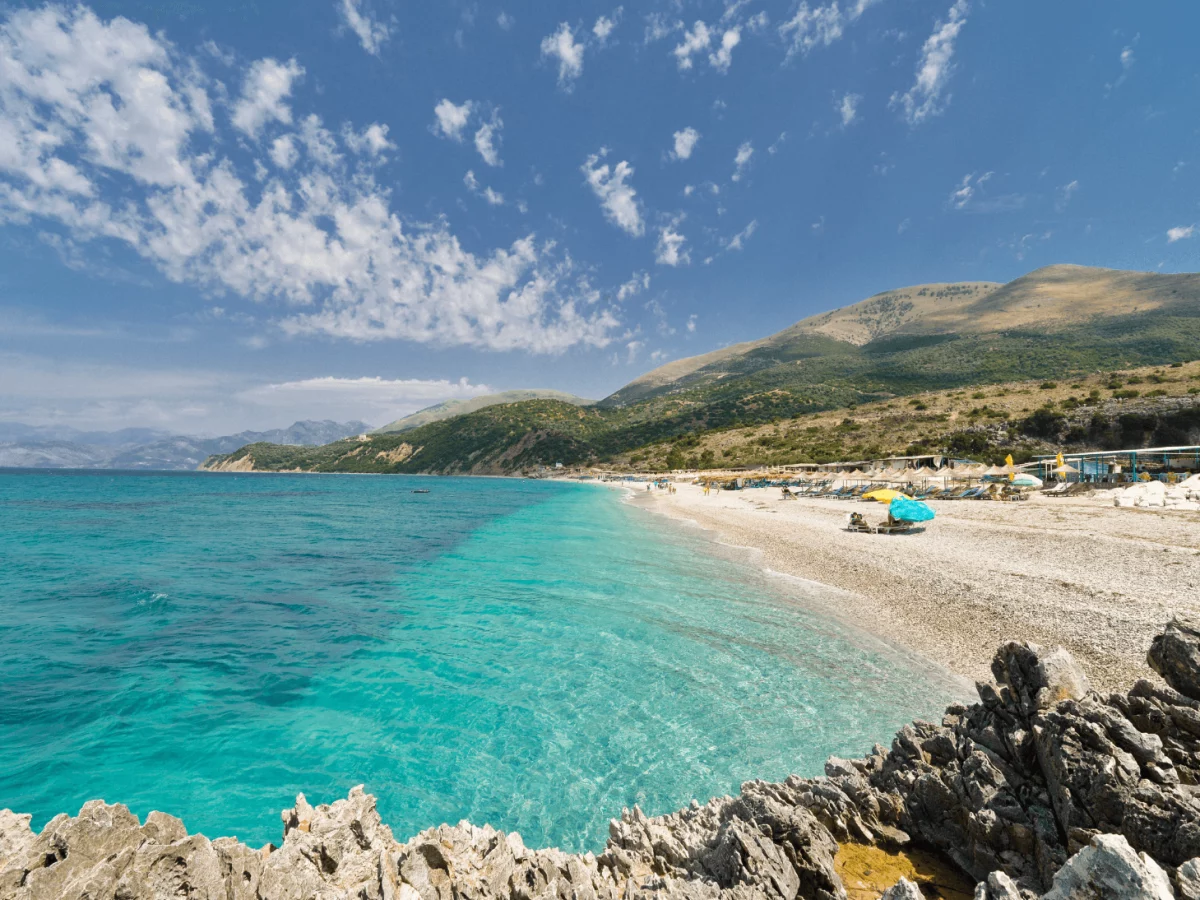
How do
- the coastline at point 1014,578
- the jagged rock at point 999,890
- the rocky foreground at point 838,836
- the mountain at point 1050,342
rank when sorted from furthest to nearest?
the mountain at point 1050,342
the coastline at point 1014,578
the rocky foreground at point 838,836
the jagged rock at point 999,890

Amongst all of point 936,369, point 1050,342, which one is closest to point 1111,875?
point 936,369

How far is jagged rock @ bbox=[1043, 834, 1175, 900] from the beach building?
48.1 metres

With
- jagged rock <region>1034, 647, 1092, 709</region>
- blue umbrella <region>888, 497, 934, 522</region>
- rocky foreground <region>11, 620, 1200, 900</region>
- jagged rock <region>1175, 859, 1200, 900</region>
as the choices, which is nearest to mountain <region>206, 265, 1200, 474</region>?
blue umbrella <region>888, 497, 934, 522</region>

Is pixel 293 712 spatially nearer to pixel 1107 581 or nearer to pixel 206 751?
pixel 206 751

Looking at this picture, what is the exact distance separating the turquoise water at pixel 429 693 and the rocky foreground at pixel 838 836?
100.0 inches

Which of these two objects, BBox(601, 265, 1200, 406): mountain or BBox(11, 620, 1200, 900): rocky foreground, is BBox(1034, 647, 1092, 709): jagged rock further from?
BBox(601, 265, 1200, 406): mountain

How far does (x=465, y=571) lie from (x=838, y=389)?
482 feet

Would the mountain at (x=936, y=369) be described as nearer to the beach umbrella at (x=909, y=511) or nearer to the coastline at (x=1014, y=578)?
the beach umbrella at (x=909, y=511)

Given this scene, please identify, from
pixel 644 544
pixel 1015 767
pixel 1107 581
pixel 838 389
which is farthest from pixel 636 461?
pixel 1015 767

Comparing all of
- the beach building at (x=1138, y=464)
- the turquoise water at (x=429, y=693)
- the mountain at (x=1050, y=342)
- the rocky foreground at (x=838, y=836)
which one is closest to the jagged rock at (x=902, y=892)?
the rocky foreground at (x=838, y=836)

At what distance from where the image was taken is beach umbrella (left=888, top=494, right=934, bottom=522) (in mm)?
25188

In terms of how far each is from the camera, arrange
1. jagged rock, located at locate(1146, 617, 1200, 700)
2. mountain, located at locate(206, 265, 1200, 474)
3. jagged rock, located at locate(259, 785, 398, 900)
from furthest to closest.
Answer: mountain, located at locate(206, 265, 1200, 474), jagged rock, located at locate(1146, 617, 1200, 700), jagged rock, located at locate(259, 785, 398, 900)

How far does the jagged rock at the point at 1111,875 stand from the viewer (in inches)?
101

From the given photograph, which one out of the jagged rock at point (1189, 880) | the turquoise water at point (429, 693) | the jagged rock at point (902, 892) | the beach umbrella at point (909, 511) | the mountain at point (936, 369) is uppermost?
the mountain at point (936, 369)
